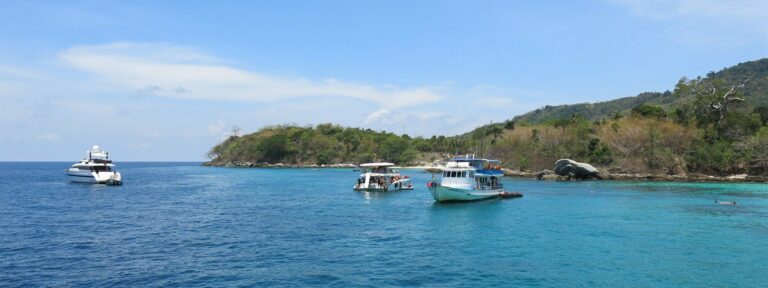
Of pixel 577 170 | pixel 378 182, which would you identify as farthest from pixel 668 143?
pixel 378 182

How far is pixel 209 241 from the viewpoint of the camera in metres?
37.8

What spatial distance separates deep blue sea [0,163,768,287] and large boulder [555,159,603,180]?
1896 inches

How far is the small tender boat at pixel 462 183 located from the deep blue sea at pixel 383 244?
1.47 meters

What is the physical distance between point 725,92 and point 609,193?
73097 mm

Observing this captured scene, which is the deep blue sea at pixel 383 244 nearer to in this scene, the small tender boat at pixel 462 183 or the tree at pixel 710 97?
the small tender boat at pixel 462 183

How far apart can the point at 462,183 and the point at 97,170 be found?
71.5 metres

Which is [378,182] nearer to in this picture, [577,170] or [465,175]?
[465,175]

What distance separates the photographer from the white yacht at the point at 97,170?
95188mm

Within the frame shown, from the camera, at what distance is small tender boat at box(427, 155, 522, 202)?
6134 centimetres

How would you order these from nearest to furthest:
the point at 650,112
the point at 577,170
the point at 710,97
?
the point at 577,170
the point at 710,97
the point at 650,112

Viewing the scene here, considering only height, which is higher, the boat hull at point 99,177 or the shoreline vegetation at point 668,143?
the shoreline vegetation at point 668,143

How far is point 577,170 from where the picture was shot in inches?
4491

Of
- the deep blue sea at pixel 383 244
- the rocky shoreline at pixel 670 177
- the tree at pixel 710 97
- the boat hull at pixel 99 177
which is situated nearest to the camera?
the deep blue sea at pixel 383 244

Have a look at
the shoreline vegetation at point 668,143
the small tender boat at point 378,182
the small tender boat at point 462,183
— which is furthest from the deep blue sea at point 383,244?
the shoreline vegetation at point 668,143
